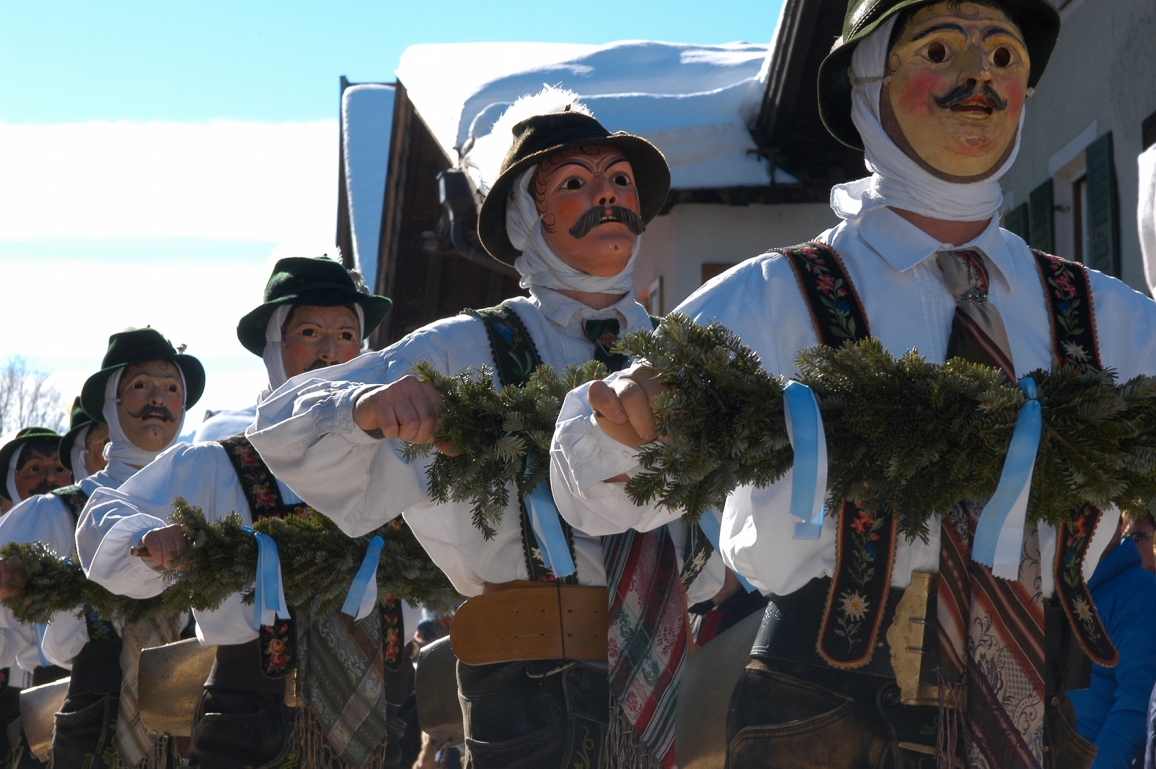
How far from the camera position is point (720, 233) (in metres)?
9.92

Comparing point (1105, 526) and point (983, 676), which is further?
point (1105, 526)

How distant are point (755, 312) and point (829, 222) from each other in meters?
7.54

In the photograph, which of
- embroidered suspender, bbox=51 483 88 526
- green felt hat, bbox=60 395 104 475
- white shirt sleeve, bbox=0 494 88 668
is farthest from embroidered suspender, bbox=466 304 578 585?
Result: green felt hat, bbox=60 395 104 475

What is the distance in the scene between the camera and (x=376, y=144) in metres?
21.3

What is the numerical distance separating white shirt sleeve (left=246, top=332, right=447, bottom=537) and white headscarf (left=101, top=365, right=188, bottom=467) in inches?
131

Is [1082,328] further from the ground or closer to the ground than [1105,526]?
further from the ground

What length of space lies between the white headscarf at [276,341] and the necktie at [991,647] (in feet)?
11.2

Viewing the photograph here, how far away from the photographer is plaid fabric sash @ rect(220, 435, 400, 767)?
14.4ft

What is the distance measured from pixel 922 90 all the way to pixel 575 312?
4.25 ft

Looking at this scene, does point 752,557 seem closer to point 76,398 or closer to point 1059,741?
point 1059,741

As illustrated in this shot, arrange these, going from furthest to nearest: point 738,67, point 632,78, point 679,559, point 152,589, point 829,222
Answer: point 738,67
point 632,78
point 829,222
point 152,589
point 679,559

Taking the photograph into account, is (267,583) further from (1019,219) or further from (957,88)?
(1019,219)

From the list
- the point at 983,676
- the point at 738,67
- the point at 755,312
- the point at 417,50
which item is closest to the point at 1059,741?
the point at 983,676

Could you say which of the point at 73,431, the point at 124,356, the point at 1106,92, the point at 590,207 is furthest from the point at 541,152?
the point at 73,431
